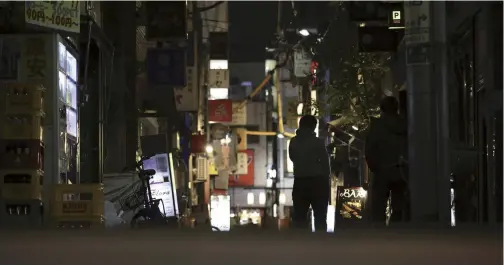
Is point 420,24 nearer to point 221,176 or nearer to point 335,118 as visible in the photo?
point 335,118

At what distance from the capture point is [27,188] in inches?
396

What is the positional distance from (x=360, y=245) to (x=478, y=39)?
645 centimetres

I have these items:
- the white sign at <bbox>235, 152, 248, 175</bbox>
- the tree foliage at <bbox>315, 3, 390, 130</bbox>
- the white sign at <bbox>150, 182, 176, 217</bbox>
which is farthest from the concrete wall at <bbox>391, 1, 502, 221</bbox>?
the white sign at <bbox>235, 152, 248, 175</bbox>

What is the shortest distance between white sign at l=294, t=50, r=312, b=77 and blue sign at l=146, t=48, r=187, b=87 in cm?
760

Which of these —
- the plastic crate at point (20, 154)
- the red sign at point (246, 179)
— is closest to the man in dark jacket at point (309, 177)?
the plastic crate at point (20, 154)

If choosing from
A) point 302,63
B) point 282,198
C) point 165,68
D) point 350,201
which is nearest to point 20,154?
point 165,68

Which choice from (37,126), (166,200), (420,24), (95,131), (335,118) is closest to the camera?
(420,24)

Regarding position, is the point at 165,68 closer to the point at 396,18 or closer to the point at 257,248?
the point at 396,18

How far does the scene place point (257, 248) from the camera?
5.79 meters

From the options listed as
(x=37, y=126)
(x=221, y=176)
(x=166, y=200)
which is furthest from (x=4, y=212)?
→ (x=221, y=176)

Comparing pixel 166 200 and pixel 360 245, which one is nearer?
pixel 360 245

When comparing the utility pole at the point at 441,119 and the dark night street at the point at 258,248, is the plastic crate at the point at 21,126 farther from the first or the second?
the utility pole at the point at 441,119

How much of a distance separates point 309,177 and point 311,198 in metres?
0.23

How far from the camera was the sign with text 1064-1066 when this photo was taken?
14086mm
